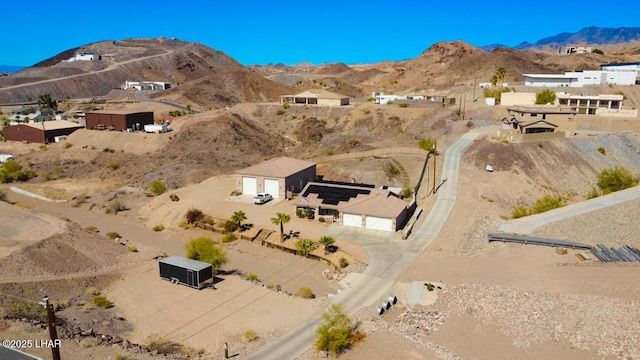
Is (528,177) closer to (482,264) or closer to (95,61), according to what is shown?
(482,264)

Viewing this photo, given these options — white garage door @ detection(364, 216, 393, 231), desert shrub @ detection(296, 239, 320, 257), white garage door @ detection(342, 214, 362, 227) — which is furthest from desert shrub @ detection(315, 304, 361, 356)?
white garage door @ detection(342, 214, 362, 227)

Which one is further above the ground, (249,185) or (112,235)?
(249,185)

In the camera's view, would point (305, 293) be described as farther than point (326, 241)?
No

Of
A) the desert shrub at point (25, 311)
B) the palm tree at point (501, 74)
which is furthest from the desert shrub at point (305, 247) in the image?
the palm tree at point (501, 74)

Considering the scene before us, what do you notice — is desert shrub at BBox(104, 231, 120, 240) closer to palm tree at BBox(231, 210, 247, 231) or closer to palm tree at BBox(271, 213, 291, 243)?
palm tree at BBox(231, 210, 247, 231)

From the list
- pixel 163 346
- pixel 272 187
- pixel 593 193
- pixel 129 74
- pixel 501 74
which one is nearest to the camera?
pixel 163 346

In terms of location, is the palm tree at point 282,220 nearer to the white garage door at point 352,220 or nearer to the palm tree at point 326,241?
the palm tree at point 326,241

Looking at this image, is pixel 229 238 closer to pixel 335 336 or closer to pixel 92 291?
pixel 92 291

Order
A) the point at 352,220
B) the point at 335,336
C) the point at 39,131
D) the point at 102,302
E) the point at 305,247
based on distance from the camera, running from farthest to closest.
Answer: the point at 39,131
the point at 352,220
the point at 305,247
the point at 102,302
the point at 335,336

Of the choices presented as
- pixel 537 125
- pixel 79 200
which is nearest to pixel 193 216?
pixel 79 200
